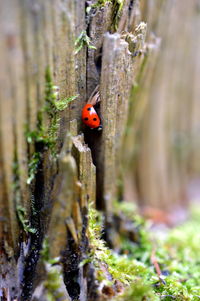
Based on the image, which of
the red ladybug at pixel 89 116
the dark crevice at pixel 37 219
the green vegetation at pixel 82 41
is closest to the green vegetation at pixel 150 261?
the dark crevice at pixel 37 219

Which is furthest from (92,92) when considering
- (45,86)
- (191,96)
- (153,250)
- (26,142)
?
(191,96)

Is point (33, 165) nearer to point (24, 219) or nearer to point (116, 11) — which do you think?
point (24, 219)

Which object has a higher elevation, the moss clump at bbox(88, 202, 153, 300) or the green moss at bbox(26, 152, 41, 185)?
the green moss at bbox(26, 152, 41, 185)

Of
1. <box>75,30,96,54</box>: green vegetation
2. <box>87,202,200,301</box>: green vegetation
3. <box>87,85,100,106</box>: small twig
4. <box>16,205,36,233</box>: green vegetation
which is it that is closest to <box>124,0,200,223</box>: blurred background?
<box>87,202,200,301</box>: green vegetation

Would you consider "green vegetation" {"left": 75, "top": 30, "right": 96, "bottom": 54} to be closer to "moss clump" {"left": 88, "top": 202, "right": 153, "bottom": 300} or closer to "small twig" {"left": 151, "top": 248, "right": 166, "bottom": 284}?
"moss clump" {"left": 88, "top": 202, "right": 153, "bottom": 300}

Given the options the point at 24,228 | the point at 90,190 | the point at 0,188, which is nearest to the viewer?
the point at 0,188

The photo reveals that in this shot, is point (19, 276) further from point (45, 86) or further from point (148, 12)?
point (148, 12)

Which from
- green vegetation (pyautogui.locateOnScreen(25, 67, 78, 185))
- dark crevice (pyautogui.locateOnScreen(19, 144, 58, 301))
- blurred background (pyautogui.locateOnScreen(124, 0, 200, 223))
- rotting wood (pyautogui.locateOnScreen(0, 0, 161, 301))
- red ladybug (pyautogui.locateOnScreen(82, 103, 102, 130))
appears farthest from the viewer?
blurred background (pyautogui.locateOnScreen(124, 0, 200, 223))
